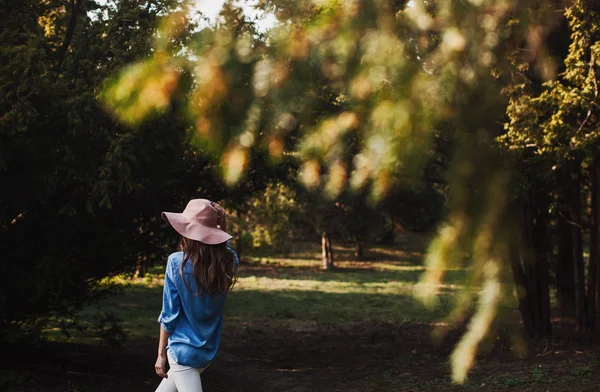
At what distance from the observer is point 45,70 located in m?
6.87

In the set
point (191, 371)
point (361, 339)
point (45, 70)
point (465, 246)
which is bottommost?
point (361, 339)

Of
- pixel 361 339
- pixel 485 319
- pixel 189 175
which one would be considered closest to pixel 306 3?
pixel 485 319

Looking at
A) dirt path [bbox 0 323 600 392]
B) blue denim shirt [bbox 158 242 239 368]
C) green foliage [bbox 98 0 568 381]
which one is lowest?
dirt path [bbox 0 323 600 392]

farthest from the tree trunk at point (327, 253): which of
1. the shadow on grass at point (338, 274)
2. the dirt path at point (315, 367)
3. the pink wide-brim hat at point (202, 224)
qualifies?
the pink wide-brim hat at point (202, 224)

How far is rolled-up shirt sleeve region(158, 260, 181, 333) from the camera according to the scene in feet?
11.9

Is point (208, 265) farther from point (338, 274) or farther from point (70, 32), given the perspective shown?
point (338, 274)

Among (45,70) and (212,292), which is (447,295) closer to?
(212,292)

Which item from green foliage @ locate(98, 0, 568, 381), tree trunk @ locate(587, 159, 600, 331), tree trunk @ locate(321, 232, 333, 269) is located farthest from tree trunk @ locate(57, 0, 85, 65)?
tree trunk @ locate(321, 232, 333, 269)

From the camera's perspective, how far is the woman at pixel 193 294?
3.62m

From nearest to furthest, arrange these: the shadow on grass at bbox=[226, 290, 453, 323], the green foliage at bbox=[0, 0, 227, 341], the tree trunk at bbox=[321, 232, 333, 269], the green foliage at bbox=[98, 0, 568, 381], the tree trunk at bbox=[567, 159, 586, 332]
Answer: the green foliage at bbox=[98, 0, 568, 381] < the green foliage at bbox=[0, 0, 227, 341] < the tree trunk at bbox=[567, 159, 586, 332] < the shadow on grass at bbox=[226, 290, 453, 323] < the tree trunk at bbox=[321, 232, 333, 269]

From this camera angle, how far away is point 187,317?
12.1 ft

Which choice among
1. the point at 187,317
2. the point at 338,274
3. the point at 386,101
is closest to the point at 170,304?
the point at 187,317

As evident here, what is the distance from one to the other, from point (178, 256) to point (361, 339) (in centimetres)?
1006

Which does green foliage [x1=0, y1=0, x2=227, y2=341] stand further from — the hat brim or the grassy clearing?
the hat brim
